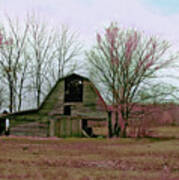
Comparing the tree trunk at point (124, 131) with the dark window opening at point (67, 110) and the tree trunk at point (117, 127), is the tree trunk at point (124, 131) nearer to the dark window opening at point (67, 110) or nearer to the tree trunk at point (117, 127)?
the tree trunk at point (117, 127)

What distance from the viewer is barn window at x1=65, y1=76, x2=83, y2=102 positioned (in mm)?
35156

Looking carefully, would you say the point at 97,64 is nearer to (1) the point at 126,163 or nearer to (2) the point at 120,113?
(2) the point at 120,113

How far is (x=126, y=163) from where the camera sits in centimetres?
1484

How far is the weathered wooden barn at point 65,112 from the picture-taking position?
34344 mm

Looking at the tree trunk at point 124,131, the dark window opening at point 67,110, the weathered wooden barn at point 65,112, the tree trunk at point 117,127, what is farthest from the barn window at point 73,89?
the tree trunk at point 124,131

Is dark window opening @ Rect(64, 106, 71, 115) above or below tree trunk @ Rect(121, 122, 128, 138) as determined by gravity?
above

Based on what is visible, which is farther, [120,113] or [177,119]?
[177,119]

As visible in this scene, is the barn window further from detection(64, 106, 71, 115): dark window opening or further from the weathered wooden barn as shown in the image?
detection(64, 106, 71, 115): dark window opening

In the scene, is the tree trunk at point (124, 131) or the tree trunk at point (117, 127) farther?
the tree trunk at point (117, 127)

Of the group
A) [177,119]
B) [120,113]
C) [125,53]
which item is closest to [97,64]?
[125,53]

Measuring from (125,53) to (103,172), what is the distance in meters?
21.6

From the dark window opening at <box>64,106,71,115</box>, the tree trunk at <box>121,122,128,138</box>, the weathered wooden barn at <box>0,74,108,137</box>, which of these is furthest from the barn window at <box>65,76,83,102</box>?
the tree trunk at <box>121,122,128,138</box>

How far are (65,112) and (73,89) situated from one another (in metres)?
2.78

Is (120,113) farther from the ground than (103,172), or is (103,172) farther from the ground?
(120,113)
